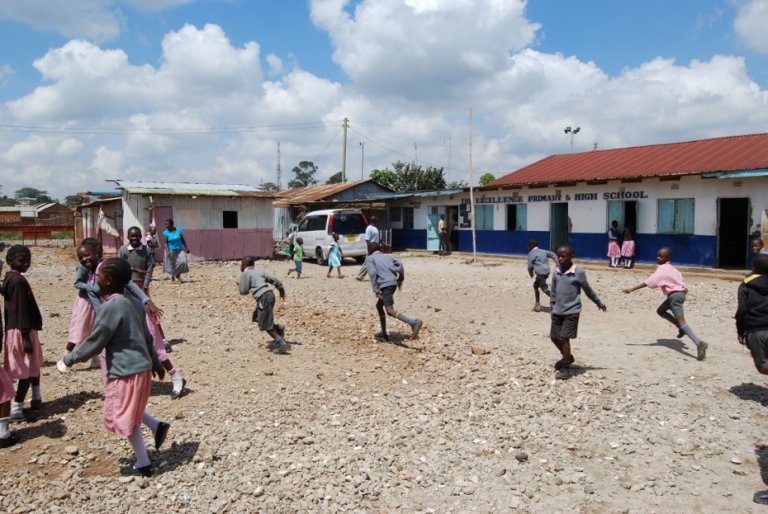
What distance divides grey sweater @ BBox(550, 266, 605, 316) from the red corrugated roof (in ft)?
38.8

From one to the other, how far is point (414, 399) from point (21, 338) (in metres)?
3.50

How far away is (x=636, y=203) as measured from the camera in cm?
1817

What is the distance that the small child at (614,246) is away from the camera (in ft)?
60.1

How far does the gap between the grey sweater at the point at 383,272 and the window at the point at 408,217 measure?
745 inches

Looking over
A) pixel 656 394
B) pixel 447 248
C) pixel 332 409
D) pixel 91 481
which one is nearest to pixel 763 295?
pixel 656 394

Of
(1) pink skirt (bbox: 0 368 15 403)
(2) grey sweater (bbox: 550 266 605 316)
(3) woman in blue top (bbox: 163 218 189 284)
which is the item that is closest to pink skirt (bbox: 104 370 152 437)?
(1) pink skirt (bbox: 0 368 15 403)

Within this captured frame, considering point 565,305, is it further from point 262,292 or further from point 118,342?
point 118,342

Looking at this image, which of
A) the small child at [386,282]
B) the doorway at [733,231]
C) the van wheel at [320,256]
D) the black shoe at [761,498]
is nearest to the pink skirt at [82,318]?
the small child at [386,282]

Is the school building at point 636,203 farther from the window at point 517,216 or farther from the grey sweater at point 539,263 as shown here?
the grey sweater at point 539,263

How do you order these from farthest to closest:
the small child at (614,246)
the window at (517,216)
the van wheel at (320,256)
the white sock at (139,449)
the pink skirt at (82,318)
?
1. the window at (517,216)
2. the van wheel at (320,256)
3. the small child at (614,246)
4. the pink skirt at (82,318)
5. the white sock at (139,449)

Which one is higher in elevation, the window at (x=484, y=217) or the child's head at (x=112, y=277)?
the window at (x=484, y=217)

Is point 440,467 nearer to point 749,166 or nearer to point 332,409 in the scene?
point 332,409

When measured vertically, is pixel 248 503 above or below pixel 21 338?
below

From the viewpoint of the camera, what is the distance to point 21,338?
201 inches
